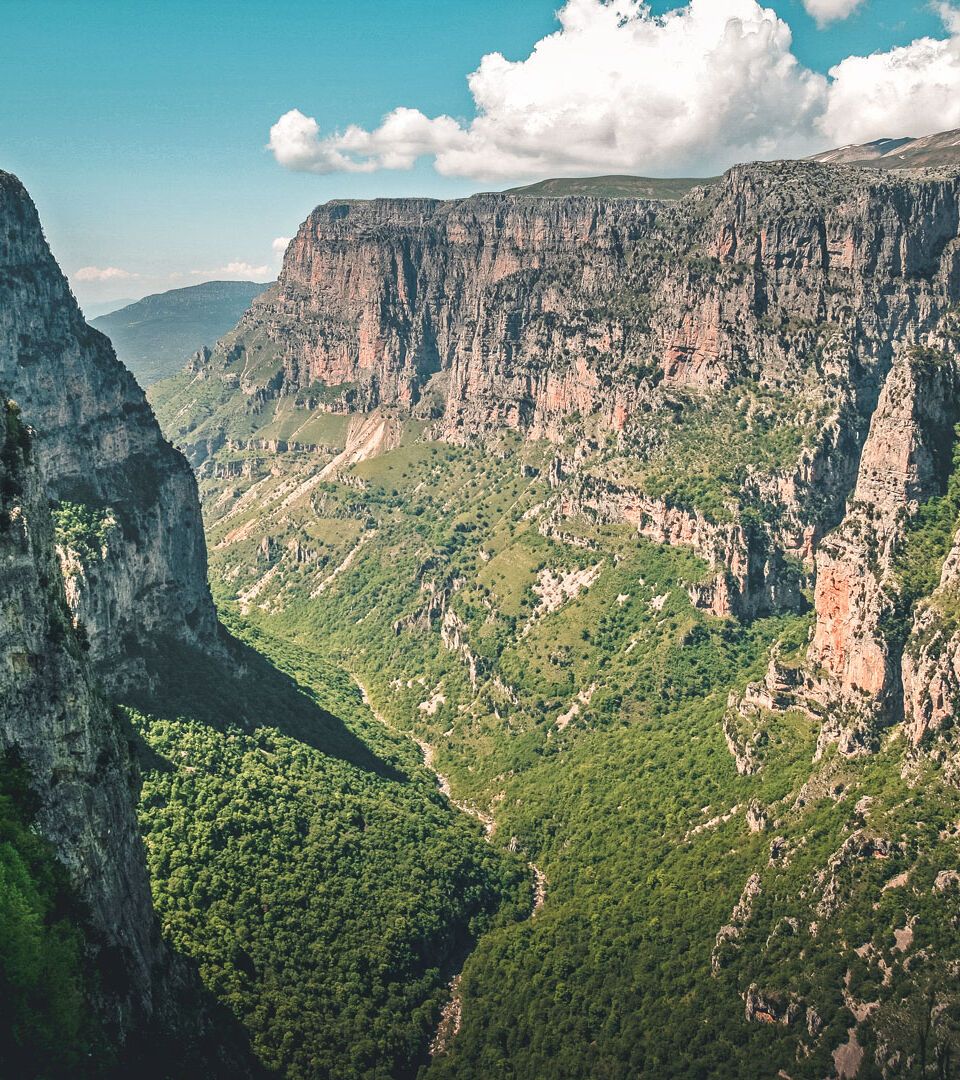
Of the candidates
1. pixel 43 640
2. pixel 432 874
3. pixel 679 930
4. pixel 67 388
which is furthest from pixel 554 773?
pixel 43 640

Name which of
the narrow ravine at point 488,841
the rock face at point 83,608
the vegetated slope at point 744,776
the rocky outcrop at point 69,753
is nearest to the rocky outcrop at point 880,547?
the vegetated slope at point 744,776

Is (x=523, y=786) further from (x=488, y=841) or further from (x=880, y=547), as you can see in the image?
(x=880, y=547)

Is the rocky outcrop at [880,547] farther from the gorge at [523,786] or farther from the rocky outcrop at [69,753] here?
the rocky outcrop at [69,753]

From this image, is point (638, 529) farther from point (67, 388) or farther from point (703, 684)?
point (67, 388)

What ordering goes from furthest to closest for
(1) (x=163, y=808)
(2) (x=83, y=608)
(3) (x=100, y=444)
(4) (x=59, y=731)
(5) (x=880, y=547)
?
(3) (x=100, y=444) → (2) (x=83, y=608) → (5) (x=880, y=547) → (1) (x=163, y=808) → (4) (x=59, y=731)

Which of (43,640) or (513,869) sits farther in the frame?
(513,869)

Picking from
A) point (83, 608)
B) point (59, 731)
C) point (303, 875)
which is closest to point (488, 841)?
point (303, 875)

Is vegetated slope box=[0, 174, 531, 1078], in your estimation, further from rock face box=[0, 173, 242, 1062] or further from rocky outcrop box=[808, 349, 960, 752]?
rocky outcrop box=[808, 349, 960, 752]

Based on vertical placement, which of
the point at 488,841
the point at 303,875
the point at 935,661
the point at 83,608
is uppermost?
the point at 83,608
